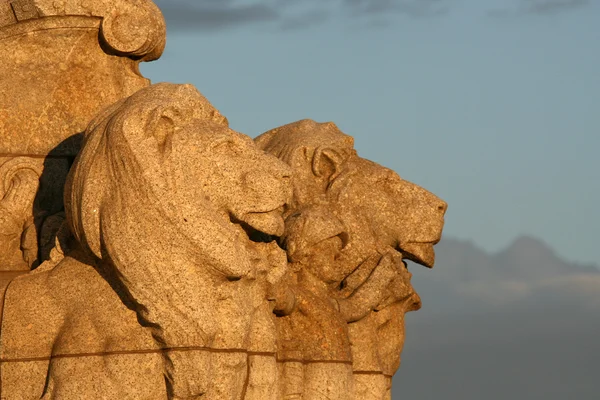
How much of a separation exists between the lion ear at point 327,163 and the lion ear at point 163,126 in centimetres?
270

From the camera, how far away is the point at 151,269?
11.8m

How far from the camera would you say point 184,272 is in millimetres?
11844

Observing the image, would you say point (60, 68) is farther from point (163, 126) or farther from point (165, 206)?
point (165, 206)

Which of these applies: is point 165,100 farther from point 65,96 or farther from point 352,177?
point 352,177

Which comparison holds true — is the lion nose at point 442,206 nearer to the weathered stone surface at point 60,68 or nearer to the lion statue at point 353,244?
the lion statue at point 353,244

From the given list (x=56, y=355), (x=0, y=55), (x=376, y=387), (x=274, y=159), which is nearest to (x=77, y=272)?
(x=56, y=355)

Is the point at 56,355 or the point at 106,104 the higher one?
the point at 106,104

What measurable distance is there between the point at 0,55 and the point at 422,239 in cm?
372

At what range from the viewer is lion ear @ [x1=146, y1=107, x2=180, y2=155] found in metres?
12.0

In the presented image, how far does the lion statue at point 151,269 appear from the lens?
11.8m

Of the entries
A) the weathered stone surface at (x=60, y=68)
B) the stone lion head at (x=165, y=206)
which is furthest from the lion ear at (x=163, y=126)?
the weathered stone surface at (x=60, y=68)

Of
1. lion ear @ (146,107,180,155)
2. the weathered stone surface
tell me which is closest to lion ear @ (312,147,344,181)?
the weathered stone surface

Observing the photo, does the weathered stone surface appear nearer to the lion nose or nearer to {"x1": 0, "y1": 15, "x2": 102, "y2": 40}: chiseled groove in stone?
{"x1": 0, "y1": 15, "x2": 102, "y2": 40}: chiseled groove in stone

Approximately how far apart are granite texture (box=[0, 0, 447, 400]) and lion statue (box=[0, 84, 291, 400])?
12mm
